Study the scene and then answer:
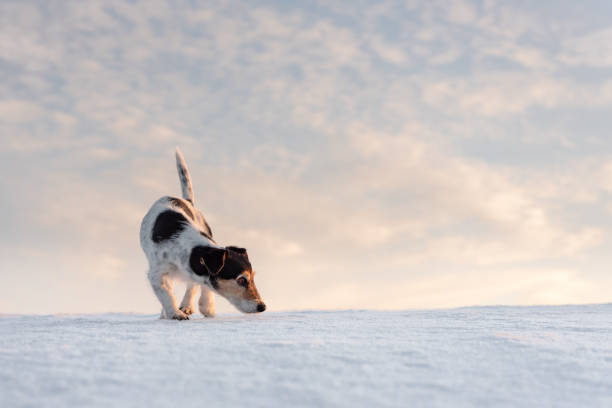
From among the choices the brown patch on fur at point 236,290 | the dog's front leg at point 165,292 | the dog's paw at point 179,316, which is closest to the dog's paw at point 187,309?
the dog's front leg at point 165,292

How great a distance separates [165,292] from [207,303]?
70 centimetres

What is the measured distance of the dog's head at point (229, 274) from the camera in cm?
616

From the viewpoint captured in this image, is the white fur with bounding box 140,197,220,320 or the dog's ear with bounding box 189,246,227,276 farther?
the white fur with bounding box 140,197,220,320

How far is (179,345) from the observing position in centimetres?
347

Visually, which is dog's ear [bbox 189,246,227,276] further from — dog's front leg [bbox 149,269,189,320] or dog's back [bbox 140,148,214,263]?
dog's front leg [bbox 149,269,189,320]

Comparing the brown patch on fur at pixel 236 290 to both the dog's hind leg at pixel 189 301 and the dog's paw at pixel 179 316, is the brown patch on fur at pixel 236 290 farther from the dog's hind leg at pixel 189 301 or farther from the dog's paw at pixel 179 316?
the dog's hind leg at pixel 189 301

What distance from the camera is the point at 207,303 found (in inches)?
278

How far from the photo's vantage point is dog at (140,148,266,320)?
6.23 meters

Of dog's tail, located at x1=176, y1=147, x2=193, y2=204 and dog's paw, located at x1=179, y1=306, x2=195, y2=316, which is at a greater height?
dog's tail, located at x1=176, y1=147, x2=193, y2=204

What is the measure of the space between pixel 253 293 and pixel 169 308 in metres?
0.99

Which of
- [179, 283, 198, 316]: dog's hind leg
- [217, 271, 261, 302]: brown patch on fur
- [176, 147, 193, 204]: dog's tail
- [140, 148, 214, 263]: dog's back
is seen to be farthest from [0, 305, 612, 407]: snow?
[176, 147, 193, 204]: dog's tail

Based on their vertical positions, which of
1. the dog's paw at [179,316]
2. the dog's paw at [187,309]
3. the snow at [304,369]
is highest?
the dog's paw at [187,309]

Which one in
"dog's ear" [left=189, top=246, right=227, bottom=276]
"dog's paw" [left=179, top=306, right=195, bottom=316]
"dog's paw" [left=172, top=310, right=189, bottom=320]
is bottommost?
"dog's paw" [left=172, top=310, right=189, bottom=320]

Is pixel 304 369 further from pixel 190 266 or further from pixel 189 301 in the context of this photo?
pixel 189 301
